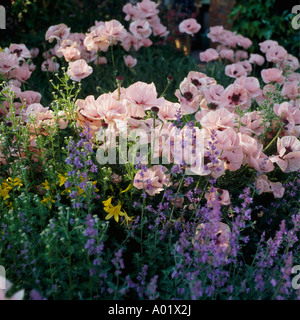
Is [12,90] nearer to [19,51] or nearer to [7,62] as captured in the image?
[7,62]

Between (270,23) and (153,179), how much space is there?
13.5ft

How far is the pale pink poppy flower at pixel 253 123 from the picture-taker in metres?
2.12

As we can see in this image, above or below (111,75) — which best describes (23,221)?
above

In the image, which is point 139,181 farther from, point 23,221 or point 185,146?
point 23,221

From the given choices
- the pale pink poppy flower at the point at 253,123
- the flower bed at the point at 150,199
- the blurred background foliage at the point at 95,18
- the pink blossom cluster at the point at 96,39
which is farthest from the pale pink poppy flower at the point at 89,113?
the blurred background foliage at the point at 95,18

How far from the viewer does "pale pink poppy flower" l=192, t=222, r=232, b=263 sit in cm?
155

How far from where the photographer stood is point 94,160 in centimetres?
210

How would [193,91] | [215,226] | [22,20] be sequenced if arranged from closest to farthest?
1. [215,226]
2. [193,91]
3. [22,20]

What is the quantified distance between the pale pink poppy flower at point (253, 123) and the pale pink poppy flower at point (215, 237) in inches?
24.7

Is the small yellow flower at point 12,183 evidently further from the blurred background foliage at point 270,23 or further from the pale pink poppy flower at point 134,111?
the blurred background foliage at point 270,23

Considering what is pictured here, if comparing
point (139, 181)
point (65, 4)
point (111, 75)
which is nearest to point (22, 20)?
point (65, 4)

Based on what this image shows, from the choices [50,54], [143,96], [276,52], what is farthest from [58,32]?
[276,52]

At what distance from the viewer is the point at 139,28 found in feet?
11.8
